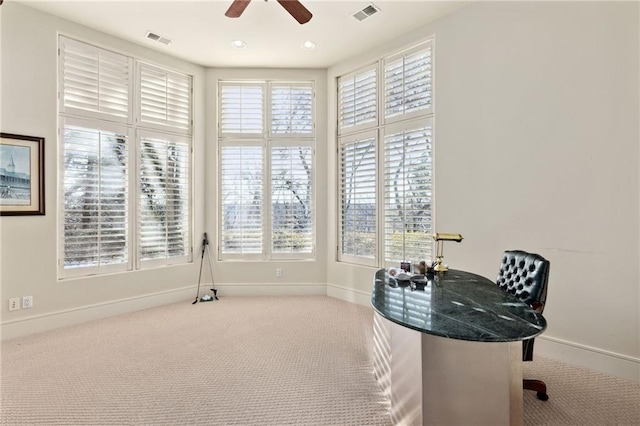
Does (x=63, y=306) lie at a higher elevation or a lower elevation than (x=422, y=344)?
lower

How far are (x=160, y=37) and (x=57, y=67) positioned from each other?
1153 mm

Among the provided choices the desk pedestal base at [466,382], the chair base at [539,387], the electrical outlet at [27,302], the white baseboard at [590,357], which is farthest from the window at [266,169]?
the desk pedestal base at [466,382]

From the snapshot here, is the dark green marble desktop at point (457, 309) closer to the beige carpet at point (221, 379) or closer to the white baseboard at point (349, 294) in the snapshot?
the beige carpet at point (221, 379)

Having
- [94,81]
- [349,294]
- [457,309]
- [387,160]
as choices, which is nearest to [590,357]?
[457,309]

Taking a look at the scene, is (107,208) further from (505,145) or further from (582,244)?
(582,244)

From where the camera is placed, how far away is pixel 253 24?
365 centimetres

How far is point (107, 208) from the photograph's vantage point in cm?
394

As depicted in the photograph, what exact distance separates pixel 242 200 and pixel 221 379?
9.11ft

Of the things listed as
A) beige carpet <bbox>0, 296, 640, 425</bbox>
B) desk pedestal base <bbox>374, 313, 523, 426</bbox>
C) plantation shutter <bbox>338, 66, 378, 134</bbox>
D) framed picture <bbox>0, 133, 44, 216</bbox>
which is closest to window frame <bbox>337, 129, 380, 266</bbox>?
plantation shutter <bbox>338, 66, 378, 134</bbox>

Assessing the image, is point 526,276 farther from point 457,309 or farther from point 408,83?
point 408,83

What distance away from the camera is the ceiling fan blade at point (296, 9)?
8.44 ft

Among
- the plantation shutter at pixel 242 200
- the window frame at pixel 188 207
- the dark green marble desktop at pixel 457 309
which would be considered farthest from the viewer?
the plantation shutter at pixel 242 200

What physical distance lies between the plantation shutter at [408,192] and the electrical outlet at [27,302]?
3.97 metres

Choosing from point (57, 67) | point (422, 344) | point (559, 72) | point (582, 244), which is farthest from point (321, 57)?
point (422, 344)
